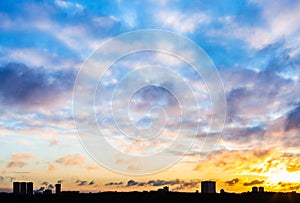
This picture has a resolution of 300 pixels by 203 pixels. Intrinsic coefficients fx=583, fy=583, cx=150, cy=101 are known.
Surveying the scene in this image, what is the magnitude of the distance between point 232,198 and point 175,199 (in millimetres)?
6007

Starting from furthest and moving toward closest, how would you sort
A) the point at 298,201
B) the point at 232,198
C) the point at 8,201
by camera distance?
the point at 298,201
the point at 232,198
the point at 8,201

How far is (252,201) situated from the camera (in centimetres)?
5191

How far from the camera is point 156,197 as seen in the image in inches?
1855

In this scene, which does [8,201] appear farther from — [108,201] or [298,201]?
[298,201]

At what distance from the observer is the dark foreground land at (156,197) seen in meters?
42.4

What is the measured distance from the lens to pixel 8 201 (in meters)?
40.8

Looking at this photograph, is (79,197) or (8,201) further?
(79,197)

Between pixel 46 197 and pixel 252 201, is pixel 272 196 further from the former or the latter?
pixel 46 197

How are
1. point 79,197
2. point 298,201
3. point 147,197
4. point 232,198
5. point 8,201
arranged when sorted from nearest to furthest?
point 8,201 → point 79,197 → point 147,197 → point 232,198 → point 298,201

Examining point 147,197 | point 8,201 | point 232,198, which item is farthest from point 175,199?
point 8,201

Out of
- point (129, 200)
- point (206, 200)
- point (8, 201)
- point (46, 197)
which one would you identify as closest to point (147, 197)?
point (129, 200)

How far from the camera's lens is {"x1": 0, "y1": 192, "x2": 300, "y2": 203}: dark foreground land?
139ft

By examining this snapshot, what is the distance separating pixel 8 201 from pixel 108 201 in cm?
783

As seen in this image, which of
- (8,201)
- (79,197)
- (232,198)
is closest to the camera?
(8,201)
